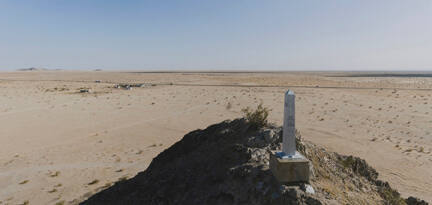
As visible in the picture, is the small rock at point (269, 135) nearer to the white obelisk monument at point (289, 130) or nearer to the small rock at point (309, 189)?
the white obelisk monument at point (289, 130)

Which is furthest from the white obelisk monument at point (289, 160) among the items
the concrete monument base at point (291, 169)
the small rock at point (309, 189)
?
the small rock at point (309, 189)

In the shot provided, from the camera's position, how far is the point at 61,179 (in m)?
10.5

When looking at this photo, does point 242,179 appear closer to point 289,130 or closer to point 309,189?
point 309,189

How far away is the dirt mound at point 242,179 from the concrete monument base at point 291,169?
14 cm

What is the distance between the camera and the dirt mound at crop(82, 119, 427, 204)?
448 cm

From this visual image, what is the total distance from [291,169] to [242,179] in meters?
1.07

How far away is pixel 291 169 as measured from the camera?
435 cm

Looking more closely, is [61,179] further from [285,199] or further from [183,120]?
[183,120]

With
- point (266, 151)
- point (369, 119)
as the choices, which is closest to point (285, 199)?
point (266, 151)

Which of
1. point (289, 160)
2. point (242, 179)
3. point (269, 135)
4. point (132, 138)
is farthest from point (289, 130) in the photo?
point (132, 138)

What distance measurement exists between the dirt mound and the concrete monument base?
14cm

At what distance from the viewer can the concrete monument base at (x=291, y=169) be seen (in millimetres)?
4312

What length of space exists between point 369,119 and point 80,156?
2046cm

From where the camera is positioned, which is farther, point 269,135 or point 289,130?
point 269,135
